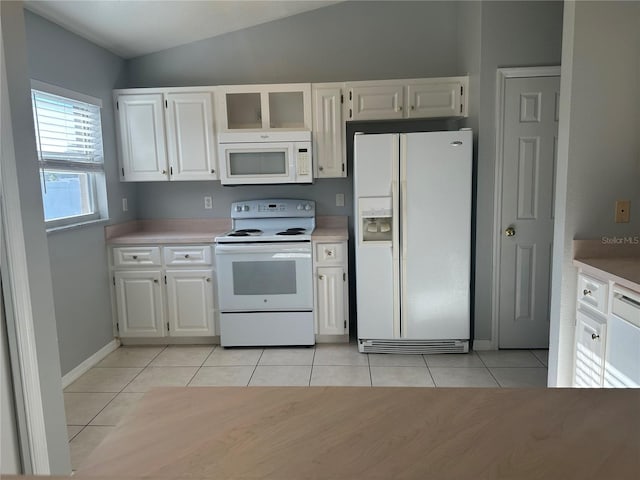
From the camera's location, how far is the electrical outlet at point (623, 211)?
2.19 m

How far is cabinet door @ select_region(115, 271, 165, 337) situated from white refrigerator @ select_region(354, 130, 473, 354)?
164cm

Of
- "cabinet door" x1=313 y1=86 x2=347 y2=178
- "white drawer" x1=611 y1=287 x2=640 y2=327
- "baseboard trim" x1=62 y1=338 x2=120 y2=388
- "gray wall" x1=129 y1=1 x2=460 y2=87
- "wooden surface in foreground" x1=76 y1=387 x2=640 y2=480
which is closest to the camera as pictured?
"wooden surface in foreground" x1=76 y1=387 x2=640 y2=480

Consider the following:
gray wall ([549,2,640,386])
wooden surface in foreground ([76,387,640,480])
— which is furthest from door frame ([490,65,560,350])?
wooden surface in foreground ([76,387,640,480])

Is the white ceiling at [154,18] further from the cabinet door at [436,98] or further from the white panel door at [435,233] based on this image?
the white panel door at [435,233]

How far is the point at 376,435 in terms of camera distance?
2.32 ft

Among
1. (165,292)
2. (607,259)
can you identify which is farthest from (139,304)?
(607,259)

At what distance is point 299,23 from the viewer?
145 inches

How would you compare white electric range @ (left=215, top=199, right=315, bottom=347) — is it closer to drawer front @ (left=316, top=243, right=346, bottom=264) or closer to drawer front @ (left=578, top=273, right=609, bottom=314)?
drawer front @ (left=316, top=243, right=346, bottom=264)

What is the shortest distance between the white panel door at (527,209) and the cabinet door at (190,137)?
2.30 meters

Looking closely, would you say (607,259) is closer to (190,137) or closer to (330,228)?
(330,228)

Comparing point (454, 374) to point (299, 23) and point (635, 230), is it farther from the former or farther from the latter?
point (299, 23)

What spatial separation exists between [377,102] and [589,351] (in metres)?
2.26

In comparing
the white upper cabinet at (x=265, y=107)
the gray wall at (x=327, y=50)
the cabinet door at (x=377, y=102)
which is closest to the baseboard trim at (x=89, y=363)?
the white upper cabinet at (x=265, y=107)

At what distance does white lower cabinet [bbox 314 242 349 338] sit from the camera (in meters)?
3.39
